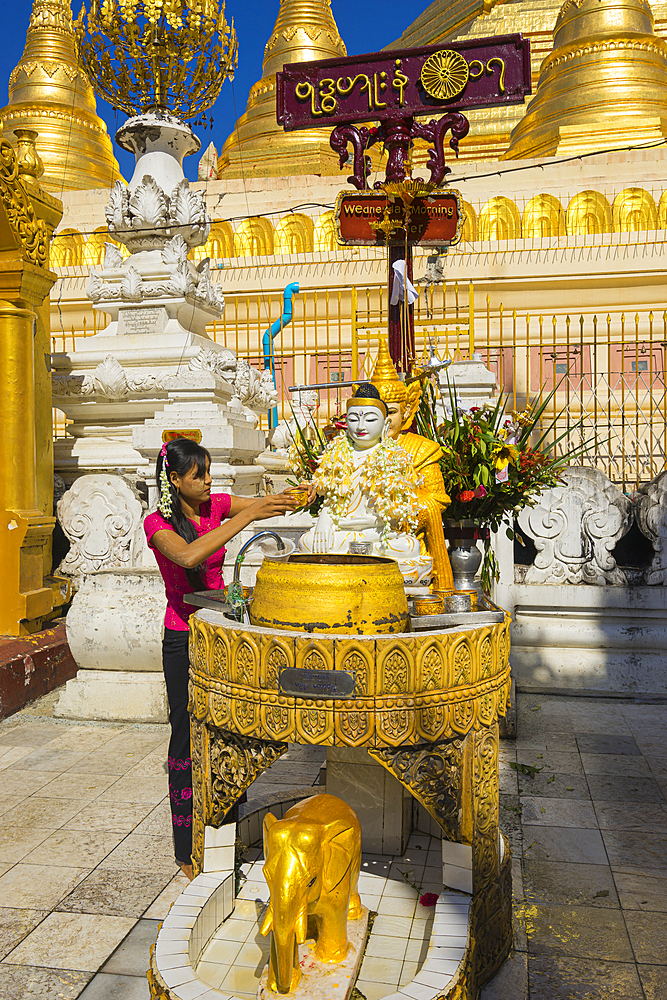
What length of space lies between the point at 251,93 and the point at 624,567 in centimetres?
1713

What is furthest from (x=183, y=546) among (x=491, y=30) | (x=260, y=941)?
(x=491, y=30)

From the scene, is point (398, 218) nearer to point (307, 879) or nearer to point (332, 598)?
point (332, 598)

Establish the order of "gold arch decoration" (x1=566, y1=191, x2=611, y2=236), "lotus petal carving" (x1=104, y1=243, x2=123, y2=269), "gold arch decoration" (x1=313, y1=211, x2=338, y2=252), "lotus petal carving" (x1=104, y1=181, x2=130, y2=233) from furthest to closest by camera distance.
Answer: "gold arch decoration" (x1=313, y1=211, x2=338, y2=252) → "gold arch decoration" (x1=566, y1=191, x2=611, y2=236) → "lotus petal carving" (x1=104, y1=243, x2=123, y2=269) → "lotus petal carving" (x1=104, y1=181, x2=130, y2=233)

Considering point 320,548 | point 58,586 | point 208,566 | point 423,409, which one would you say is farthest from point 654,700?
point 58,586

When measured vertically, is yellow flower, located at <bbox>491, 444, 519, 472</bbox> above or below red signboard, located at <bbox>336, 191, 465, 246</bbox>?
below

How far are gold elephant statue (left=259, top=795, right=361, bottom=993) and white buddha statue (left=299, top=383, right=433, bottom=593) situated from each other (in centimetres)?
108

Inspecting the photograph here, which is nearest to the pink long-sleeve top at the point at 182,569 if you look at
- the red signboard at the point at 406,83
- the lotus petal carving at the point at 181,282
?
the lotus petal carving at the point at 181,282

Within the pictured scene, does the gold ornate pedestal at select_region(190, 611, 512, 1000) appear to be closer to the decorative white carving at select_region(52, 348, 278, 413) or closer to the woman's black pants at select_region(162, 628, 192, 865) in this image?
the woman's black pants at select_region(162, 628, 192, 865)

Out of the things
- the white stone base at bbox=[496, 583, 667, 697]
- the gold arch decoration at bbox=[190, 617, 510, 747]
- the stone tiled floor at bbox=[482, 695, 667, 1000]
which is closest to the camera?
the gold arch decoration at bbox=[190, 617, 510, 747]

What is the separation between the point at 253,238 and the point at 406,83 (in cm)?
676

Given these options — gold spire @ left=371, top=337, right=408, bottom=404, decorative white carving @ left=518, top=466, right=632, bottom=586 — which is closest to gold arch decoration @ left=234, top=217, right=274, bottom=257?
decorative white carving @ left=518, top=466, right=632, bottom=586

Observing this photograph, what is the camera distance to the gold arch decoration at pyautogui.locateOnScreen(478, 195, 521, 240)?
1307 cm

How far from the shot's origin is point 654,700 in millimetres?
5609

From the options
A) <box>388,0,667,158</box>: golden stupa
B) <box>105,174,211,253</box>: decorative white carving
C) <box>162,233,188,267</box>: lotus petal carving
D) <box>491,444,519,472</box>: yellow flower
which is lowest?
<box>491,444,519,472</box>: yellow flower
